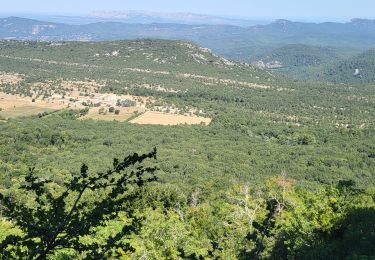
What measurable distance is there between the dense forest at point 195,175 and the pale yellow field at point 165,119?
582 centimetres

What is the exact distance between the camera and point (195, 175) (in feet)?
242

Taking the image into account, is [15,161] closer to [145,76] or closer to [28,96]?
[28,96]

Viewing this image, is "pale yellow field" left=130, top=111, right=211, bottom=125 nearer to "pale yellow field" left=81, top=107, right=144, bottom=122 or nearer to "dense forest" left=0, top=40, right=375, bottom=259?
"pale yellow field" left=81, top=107, right=144, bottom=122

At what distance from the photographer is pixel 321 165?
8150cm

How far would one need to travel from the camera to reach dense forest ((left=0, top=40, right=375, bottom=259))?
8.85 metres

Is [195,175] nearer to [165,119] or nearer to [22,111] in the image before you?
[165,119]

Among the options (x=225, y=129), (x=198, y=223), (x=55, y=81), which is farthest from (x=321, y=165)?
(x=55, y=81)

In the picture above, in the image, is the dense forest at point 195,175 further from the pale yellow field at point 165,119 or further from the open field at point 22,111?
the pale yellow field at point 165,119

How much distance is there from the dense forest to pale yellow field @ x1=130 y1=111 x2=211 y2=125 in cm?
582

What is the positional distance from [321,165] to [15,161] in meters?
53.8

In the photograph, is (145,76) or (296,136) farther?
(145,76)

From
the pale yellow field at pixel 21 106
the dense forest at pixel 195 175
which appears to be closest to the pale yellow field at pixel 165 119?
the dense forest at pixel 195 175

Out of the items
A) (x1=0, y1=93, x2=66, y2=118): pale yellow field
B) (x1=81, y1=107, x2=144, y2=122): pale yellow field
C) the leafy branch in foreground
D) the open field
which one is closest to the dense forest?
the leafy branch in foreground

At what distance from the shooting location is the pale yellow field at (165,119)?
117662 millimetres
